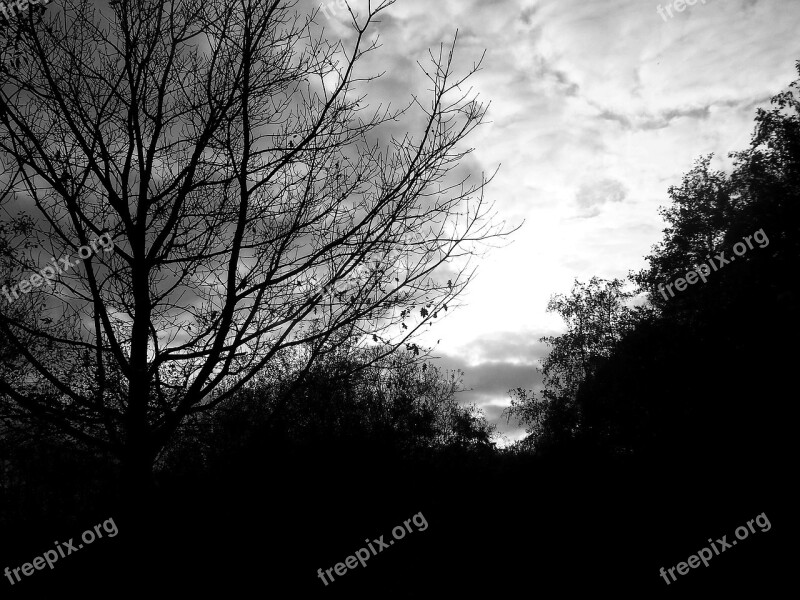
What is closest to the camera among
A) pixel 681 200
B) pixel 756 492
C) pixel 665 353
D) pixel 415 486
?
pixel 756 492

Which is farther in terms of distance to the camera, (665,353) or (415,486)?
(665,353)

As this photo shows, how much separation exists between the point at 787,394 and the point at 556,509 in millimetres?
7698

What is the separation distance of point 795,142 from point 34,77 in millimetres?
19879

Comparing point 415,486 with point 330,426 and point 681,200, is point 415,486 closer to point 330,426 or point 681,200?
point 330,426

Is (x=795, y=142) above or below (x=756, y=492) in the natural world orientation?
above

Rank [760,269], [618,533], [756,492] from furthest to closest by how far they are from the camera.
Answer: [760,269], [756,492], [618,533]

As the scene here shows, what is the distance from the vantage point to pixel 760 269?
47.4 ft

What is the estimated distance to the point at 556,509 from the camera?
476 inches

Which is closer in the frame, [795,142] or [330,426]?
[330,426]

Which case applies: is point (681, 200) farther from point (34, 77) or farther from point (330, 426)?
point (34, 77)

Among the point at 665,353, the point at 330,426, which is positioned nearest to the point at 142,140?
the point at 330,426

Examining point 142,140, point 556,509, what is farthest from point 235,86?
point 556,509

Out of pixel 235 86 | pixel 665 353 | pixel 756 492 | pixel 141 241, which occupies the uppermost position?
pixel 235 86

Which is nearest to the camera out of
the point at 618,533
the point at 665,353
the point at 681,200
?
the point at 618,533
